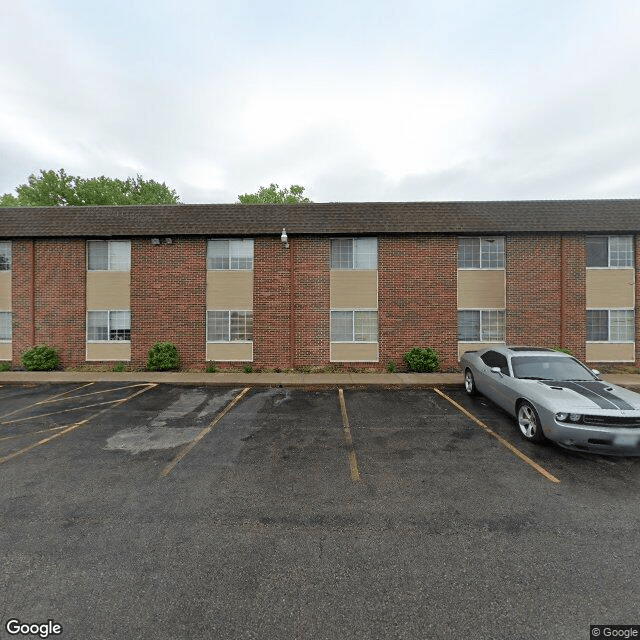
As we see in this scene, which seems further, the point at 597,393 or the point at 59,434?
the point at 59,434

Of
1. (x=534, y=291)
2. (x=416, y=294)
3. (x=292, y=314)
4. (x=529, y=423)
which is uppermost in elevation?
(x=534, y=291)

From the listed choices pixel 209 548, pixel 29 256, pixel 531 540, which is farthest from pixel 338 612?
pixel 29 256

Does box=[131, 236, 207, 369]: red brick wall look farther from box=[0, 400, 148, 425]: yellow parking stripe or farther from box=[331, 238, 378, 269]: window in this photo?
box=[331, 238, 378, 269]: window

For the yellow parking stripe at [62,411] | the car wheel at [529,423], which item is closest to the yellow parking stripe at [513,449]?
the car wheel at [529,423]

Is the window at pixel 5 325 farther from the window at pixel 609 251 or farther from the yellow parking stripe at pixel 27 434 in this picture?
the window at pixel 609 251

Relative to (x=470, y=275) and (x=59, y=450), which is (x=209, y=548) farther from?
(x=470, y=275)

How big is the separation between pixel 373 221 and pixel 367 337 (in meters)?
5.07

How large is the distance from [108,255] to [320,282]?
958cm

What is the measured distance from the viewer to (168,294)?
41.9 ft

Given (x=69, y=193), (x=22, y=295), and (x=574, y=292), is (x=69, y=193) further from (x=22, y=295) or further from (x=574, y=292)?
(x=574, y=292)

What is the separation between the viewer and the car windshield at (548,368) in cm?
613

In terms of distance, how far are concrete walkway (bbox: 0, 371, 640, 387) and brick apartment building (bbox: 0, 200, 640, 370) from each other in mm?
1215

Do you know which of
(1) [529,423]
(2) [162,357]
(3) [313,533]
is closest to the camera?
(3) [313,533]

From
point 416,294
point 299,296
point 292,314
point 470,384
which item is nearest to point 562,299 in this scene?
point 416,294
